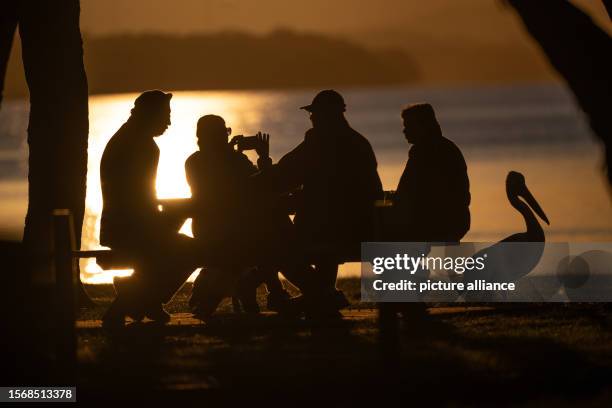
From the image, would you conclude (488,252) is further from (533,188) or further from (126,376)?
(533,188)

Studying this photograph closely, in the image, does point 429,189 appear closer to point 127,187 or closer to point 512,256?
point 512,256

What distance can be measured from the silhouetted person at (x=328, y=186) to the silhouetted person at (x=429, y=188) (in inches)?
11.3

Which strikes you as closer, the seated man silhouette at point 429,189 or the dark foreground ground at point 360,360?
the dark foreground ground at point 360,360

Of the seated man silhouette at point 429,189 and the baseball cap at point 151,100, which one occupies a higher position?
the baseball cap at point 151,100

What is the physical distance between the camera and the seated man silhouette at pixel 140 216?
1126cm

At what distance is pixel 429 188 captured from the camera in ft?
39.4

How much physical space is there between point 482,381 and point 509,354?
3.50 ft

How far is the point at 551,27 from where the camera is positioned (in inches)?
427

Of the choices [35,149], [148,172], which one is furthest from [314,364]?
[35,149]

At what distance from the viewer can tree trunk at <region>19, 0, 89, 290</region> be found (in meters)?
13.6

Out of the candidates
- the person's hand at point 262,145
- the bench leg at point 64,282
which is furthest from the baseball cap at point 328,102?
the bench leg at point 64,282

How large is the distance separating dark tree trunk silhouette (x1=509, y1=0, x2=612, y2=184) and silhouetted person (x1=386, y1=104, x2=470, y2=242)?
4.52 feet

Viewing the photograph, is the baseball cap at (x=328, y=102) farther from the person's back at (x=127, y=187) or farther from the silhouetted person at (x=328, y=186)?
the person's back at (x=127, y=187)

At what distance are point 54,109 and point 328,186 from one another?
3.00 meters
